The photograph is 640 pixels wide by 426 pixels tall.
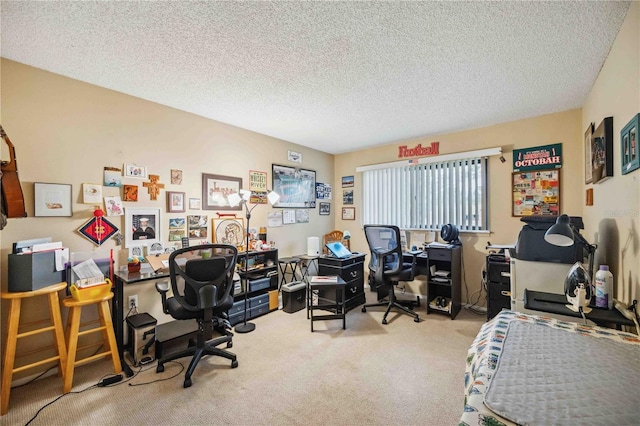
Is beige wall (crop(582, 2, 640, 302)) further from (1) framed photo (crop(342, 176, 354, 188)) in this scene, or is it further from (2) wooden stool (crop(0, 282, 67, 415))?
(2) wooden stool (crop(0, 282, 67, 415))

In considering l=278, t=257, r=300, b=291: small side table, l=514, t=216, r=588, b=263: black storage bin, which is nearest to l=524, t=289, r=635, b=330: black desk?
l=514, t=216, r=588, b=263: black storage bin

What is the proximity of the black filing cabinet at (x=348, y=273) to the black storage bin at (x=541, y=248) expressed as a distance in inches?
78.3

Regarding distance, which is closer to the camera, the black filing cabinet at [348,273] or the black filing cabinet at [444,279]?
the black filing cabinet at [444,279]

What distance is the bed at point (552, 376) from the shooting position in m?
0.81

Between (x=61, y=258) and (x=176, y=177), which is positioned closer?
(x=61, y=258)

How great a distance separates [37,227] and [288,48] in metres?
2.42

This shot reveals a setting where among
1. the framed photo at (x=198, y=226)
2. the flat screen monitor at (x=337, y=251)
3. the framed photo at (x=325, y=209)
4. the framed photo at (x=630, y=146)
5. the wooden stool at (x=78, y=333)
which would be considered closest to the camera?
the framed photo at (x=630, y=146)

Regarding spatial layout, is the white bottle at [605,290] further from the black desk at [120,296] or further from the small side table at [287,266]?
the black desk at [120,296]

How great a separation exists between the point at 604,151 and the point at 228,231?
3.60m

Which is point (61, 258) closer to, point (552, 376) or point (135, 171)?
point (135, 171)

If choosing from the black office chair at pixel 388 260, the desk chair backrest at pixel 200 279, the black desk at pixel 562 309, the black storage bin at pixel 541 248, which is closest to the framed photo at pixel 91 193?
the desk chair backrest at pixel 200 279

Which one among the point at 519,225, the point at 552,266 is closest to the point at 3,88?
the point at 552,266

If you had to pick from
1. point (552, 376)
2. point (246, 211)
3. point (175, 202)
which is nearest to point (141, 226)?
point (175, 202)

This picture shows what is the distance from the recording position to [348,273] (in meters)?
3.74
